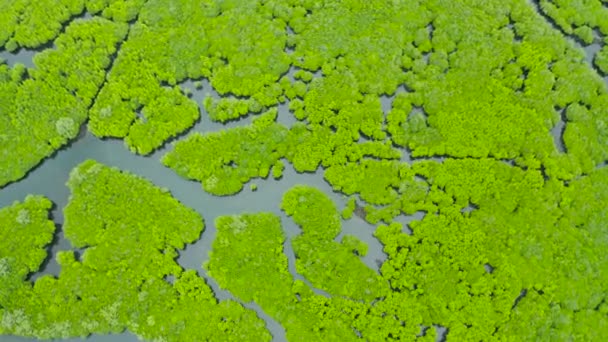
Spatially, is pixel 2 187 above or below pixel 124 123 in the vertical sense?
below

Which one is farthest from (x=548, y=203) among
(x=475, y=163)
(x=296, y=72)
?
(x=296, y=72)

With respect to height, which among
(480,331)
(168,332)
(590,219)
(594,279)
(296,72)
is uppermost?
(296,72)

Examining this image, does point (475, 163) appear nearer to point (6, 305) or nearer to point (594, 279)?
point (594, 279)

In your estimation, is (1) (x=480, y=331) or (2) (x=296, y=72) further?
(2) (x=296, y=72)

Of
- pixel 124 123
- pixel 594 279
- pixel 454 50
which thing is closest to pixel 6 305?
pixel 124 123

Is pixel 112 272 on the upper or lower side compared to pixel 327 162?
lower

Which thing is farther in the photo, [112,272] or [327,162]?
[327,162]

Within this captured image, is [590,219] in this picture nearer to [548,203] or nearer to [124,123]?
[548,203]
